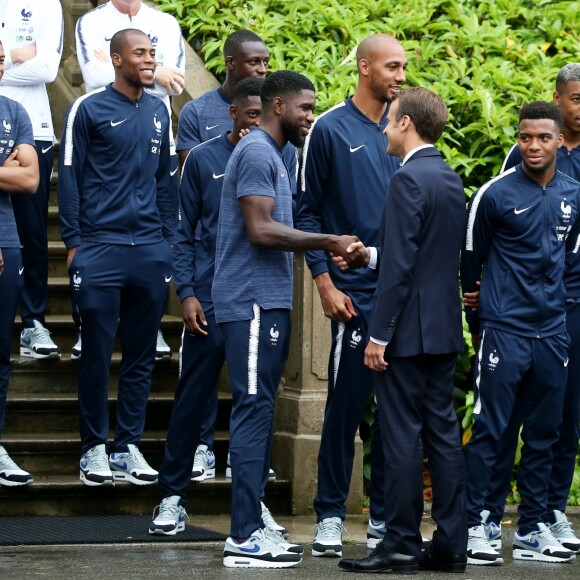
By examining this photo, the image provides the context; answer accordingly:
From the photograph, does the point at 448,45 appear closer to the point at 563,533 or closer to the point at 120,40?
the point at 120,40

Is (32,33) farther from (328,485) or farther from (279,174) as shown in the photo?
(328,485)

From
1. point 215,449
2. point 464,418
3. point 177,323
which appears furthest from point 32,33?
point 464,418

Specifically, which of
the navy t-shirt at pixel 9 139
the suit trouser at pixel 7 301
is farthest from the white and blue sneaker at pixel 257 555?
the navy t-shirt at pixel 9 139

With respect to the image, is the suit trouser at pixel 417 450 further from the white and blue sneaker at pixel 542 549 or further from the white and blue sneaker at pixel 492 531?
the white and blue sneaker at pixel 542 549

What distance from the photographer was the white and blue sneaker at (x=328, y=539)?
822cm

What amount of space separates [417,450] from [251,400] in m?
0.89

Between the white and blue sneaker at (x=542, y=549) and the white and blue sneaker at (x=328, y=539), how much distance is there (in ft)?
3.30

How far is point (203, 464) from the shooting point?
Answer: 31.1 feet

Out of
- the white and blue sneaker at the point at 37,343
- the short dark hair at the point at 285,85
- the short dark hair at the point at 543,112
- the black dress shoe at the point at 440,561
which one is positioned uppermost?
the short dark hair at the point at 285,85

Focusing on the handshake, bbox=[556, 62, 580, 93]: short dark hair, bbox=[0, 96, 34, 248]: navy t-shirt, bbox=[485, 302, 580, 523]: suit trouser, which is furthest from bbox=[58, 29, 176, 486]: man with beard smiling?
bbox=[556, 62, 580, 93]: short dark hair

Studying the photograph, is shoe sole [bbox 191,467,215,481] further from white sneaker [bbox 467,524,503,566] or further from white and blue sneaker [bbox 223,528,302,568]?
white sneaker [bbox 467,524,503,566]

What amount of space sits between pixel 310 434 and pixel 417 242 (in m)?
2.41

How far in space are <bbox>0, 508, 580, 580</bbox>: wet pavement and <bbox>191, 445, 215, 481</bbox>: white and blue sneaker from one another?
0.87 metres

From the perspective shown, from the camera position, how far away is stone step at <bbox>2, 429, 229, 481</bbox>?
31.0 ft
